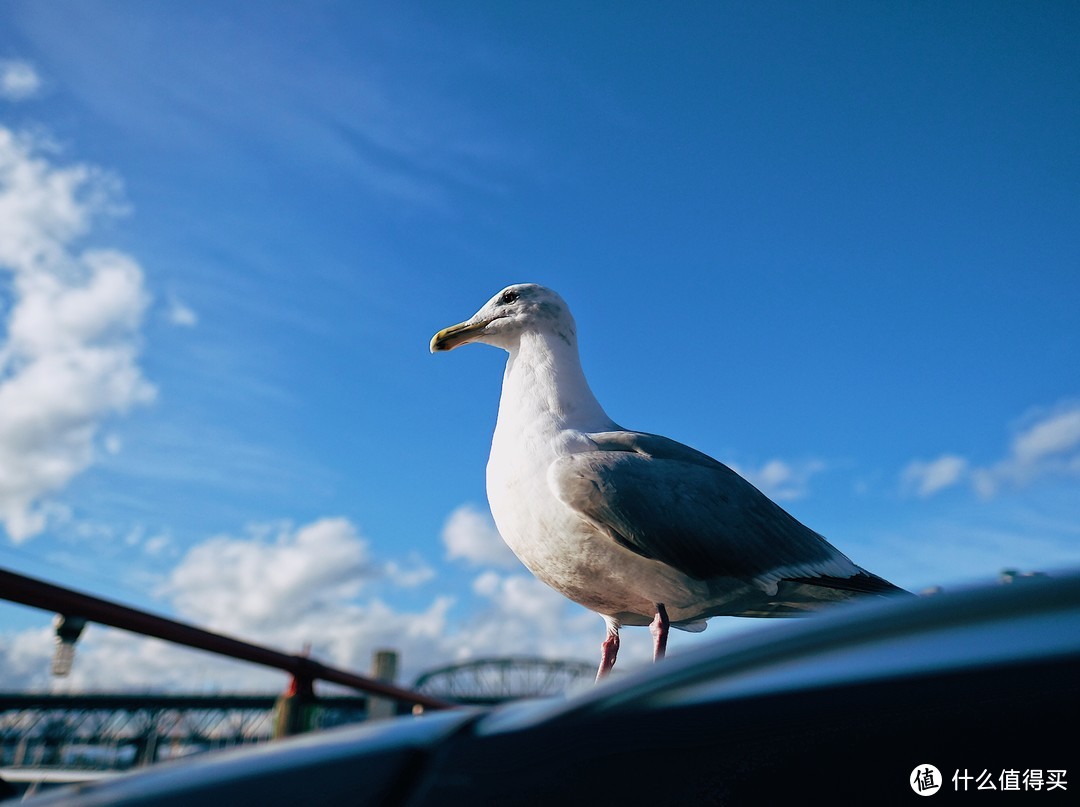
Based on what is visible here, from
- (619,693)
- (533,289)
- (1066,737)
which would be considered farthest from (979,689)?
(533,289)

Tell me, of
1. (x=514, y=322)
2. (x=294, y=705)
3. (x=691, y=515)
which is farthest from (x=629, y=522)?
(x=294, y=705)

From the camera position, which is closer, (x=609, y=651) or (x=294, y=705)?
(x=609, y=651)

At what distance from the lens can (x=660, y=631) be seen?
111 inches

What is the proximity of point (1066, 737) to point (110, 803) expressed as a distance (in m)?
0.99

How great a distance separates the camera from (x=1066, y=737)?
67 centimetres

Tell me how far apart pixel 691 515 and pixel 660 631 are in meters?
0.51

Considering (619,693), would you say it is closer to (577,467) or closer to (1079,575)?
(1079,575)

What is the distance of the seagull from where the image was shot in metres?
2.89

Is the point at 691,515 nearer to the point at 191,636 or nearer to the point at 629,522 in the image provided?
the point at 629,522

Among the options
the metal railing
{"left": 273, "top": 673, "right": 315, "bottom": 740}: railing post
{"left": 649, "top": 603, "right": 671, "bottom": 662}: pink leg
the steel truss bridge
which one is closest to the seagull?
{"left": 649, "top": 603, "right": 671, "bottom": 662}: pink leg

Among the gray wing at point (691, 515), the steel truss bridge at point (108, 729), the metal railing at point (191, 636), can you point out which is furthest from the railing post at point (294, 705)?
the steel truss bridge at point (108, 729)

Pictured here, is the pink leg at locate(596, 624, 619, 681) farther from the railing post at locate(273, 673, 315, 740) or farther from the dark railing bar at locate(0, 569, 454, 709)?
the railing post at locate(273, 673, 315, 740)

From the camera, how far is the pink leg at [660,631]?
9.21 ft

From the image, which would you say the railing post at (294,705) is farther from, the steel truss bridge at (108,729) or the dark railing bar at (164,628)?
the steel truss bridge at (108,729)
